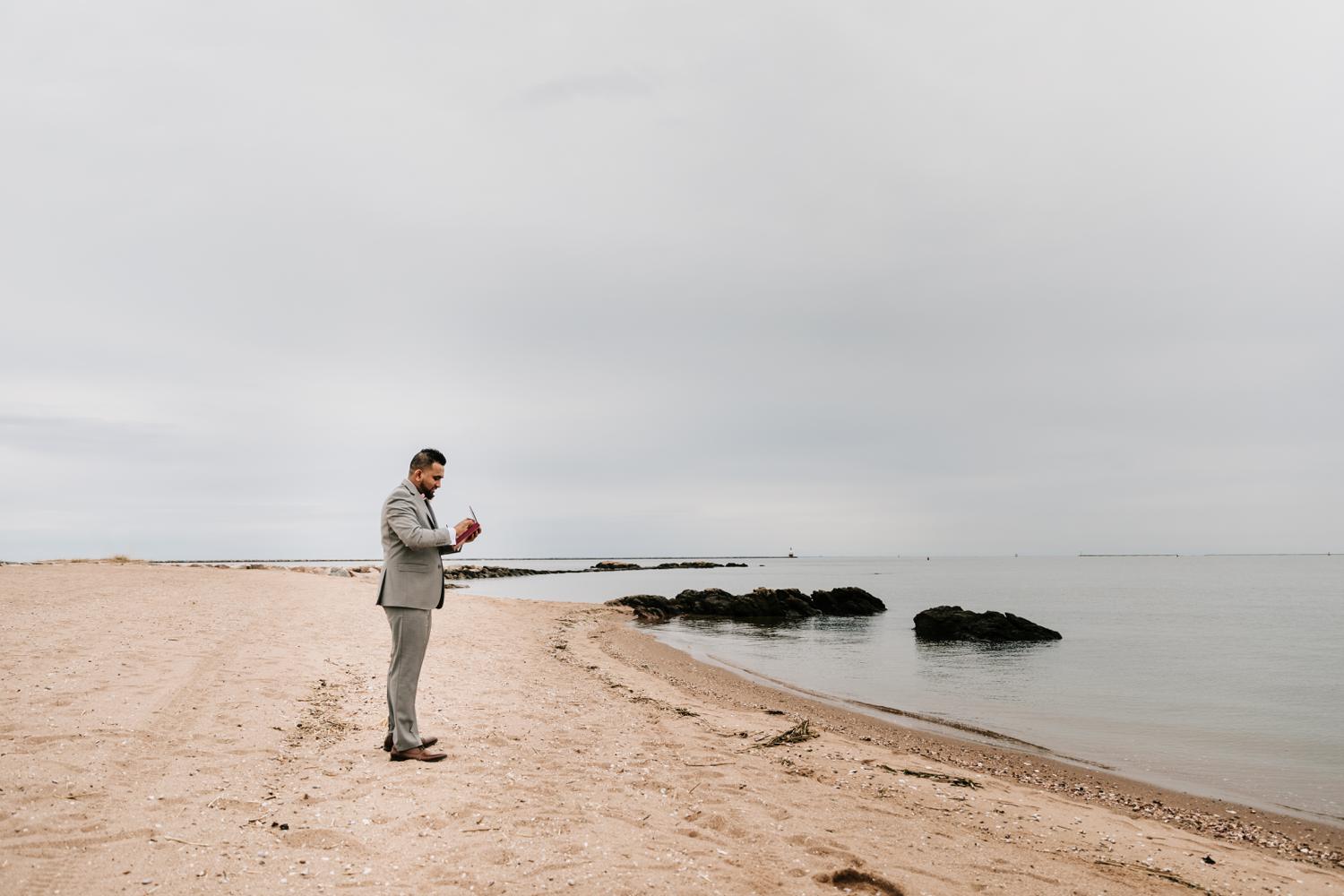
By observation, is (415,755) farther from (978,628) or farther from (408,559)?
(978,628)

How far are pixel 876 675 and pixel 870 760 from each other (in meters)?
11.5

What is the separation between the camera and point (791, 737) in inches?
362

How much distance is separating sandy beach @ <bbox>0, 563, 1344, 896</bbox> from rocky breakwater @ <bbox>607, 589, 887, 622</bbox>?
99.9ft

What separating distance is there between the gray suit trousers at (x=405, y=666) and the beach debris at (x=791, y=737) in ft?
13.2

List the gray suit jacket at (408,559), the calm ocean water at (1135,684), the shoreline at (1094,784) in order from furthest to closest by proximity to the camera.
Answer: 1. the calm ocean water at (1135,684)
2. the shoreline at (1094,784)
3. the gray suit jacket at (408,559)

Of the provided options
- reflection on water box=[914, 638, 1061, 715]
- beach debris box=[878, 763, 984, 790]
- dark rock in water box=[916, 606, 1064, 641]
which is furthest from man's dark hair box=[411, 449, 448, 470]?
dark rock in water box=[916, 606, 1064, 641]

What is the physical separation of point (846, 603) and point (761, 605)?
5.81 meters

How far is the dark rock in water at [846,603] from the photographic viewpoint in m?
44.8

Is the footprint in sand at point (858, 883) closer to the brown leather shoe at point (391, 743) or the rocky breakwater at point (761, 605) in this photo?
the brown leather shoe at point (391, 743)

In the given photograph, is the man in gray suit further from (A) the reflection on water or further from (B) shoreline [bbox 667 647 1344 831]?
Result: (A) the reflection on water

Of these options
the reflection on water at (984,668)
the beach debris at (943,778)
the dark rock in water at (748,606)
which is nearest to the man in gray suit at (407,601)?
the beach debris at (943,778)

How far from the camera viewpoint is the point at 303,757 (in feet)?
21.9

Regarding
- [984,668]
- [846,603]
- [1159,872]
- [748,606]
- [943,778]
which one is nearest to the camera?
[1159,872]

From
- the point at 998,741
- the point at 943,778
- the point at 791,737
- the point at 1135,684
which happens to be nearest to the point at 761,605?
the point at 1135,684
